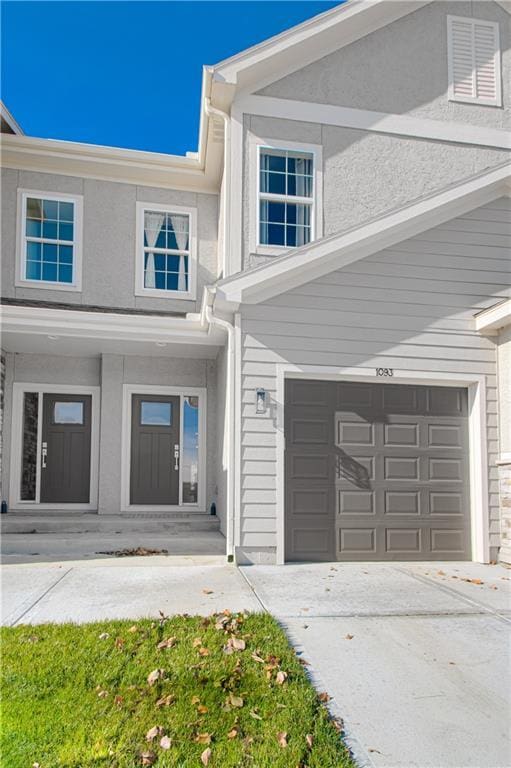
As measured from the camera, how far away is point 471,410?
8117 mm

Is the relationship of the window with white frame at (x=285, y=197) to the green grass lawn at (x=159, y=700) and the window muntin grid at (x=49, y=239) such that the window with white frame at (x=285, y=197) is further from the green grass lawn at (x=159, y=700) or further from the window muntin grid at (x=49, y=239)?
the green grass lawn at (x=159, y=700)

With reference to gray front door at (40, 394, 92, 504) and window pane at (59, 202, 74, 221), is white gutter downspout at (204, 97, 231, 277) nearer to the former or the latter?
window pane at (59, 202, 74, 221)

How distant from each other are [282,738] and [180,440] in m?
7.29

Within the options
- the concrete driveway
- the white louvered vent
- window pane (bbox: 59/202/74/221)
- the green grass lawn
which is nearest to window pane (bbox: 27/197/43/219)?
window pane (bbox: 59/202/74/221)

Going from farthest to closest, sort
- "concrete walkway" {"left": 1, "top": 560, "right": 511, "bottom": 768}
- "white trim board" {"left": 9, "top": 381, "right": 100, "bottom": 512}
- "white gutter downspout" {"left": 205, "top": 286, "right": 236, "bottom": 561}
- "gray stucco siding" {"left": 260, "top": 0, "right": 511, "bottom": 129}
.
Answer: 1. "white trim board" {"left": 9, "top": 381, "right": 100, "bottom": 512}
2. "gray stucco siding" {"left": 260, "top": 0, "right": 511, "bottom": 129}
3. "white gutter downspout" {"left": 205, "top": 286, "right": 236, "bottom": 561}
4. "concrete walkway" {"left": 1, "top": 560, "right": 511, "bottom": 768}

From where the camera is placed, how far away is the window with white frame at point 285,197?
27.3 ft

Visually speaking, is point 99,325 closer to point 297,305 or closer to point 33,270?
point 33,270

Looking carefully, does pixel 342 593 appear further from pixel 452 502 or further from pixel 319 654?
pixel 452 502

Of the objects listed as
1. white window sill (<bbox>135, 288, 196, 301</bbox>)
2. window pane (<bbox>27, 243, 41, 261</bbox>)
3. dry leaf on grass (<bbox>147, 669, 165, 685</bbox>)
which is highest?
window pane (<bbox>27, 243, 41, 261</bbox>)

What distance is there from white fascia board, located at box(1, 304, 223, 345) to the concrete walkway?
3122 millimetres

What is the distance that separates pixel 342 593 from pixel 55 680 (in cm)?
304

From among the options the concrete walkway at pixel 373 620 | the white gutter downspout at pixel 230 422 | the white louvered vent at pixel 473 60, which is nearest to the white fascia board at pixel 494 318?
the concrete walkway at pixel 373 620

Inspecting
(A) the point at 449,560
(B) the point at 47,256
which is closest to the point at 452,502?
(A) the point at 449,560

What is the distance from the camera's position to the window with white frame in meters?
8.32
